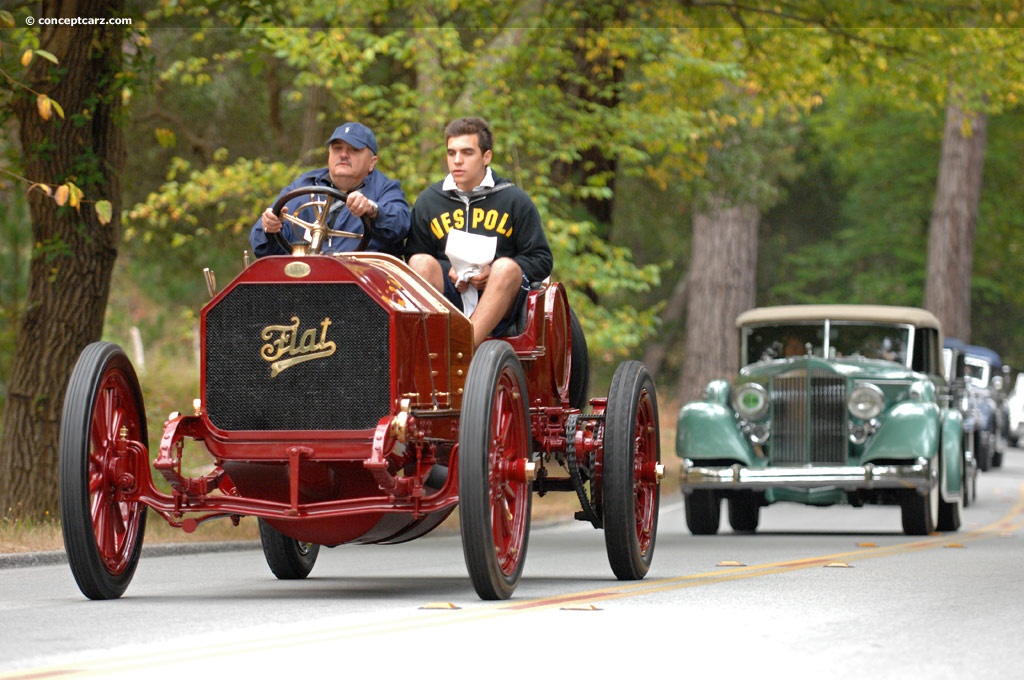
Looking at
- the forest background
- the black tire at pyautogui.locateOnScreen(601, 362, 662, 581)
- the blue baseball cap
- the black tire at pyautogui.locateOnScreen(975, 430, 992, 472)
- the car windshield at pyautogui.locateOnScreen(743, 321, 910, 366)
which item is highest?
the forest background

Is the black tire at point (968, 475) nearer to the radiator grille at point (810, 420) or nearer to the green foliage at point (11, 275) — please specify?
the radiator grille at point (810, 420)

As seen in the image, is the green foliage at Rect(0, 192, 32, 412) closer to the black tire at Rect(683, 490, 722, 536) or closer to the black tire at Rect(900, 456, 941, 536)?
the black tire at Rect(683, 490, 722, 536)

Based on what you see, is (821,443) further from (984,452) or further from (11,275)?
(984,452)

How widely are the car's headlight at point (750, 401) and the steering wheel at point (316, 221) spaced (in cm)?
738

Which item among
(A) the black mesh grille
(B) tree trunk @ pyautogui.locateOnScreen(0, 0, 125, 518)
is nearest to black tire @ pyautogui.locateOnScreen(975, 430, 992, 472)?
(B) tree trunk @ pyautogui.locateOnScreen(0, 0, 125, 518)

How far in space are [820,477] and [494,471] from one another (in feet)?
25.2

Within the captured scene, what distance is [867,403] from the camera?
15617 millimetres

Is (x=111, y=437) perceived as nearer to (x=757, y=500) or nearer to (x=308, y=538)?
(x=308, y=538)

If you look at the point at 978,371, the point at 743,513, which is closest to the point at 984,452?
the point at 978,371

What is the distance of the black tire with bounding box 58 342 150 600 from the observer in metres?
7.86

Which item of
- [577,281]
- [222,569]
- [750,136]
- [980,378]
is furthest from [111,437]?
[980,378]

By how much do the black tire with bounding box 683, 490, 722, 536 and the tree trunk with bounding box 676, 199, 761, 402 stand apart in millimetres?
16785

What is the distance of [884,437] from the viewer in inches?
603

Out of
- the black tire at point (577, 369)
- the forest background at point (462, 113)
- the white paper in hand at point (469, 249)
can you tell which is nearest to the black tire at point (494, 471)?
the white paper in hand at point (469, 249)
